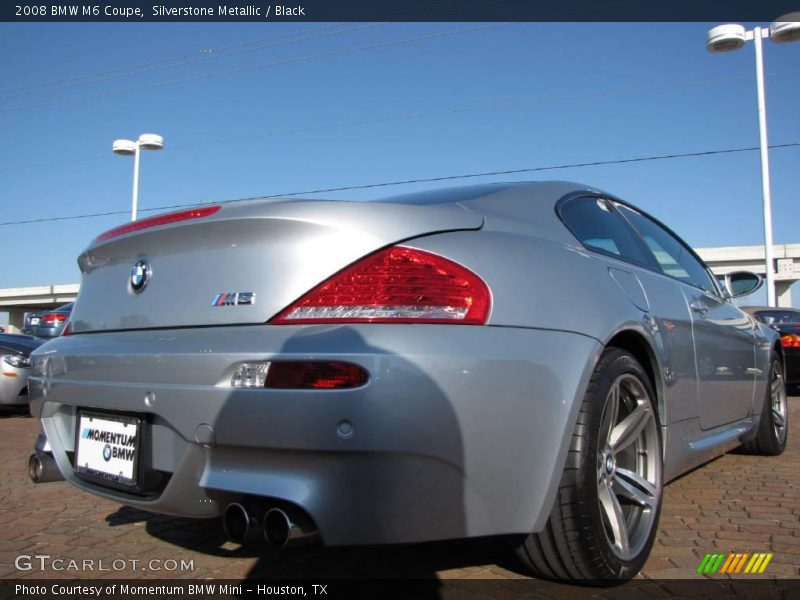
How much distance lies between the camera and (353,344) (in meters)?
1.71

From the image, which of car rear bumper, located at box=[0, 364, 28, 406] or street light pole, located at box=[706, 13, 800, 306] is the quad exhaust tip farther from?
street light pole, located at box=[706, 13, 800, 306]

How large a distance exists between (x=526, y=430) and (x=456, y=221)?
0.64 metres

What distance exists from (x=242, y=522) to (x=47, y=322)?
8138 mm

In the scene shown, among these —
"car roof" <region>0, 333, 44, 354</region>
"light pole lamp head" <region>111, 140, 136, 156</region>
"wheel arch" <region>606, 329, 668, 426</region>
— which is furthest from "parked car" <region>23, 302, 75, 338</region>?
"light pole lamp head" <region>111, 140, 136, 156</region>

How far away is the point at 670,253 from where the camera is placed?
3.47 meters

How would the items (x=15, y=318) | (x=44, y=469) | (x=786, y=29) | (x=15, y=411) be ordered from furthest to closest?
(x=15, y=318) → (x=786, y=29) → (x=15, y=411) → (x=44, y=469)

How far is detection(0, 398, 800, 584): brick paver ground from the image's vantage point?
7.77ft

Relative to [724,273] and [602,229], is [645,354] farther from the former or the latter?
[724,273]

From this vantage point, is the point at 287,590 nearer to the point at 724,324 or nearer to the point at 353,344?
the point at 353,344

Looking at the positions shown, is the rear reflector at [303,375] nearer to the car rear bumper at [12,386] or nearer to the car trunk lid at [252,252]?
the car trunk lid at [252,252]

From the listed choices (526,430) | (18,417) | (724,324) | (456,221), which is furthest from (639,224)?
(18,417)

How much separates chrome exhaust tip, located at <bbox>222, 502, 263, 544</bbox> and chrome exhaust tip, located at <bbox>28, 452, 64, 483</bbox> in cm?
98

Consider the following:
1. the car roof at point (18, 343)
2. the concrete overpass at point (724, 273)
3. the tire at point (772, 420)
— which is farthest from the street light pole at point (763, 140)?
the car roof at point (18, 343)

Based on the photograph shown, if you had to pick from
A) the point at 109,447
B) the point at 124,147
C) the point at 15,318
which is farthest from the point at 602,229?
the point at 15,318
